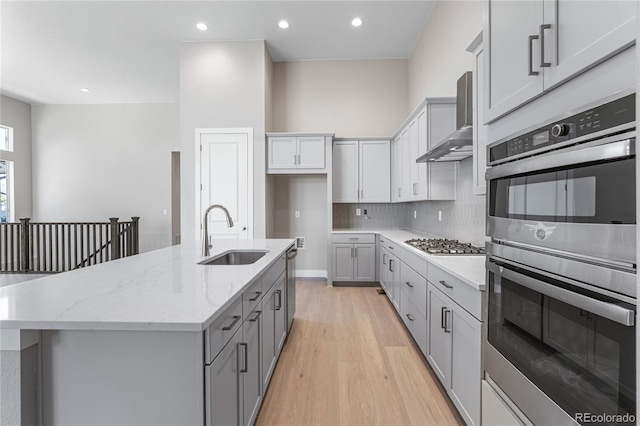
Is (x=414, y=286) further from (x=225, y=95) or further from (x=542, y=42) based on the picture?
(x=225, y=95)

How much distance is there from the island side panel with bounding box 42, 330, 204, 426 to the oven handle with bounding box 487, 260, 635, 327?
1.11 m

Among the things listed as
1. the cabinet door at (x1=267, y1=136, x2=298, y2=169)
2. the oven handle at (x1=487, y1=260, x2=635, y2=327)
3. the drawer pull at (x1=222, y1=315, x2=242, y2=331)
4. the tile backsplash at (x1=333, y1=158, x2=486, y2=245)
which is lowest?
the drawer pull at (x1=222, y1=315, x2=242, y2=331)

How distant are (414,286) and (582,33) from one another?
Answer: 2.11 metres

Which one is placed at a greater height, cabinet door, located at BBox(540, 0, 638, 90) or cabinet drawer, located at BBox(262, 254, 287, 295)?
cabinet door, located at BBox(540, 0, 638, 90)

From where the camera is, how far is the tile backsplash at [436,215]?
9.37ft

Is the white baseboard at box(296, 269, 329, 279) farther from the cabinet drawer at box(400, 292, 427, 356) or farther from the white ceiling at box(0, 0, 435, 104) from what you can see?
the white ceiling at box(0, 0, 435, 104)

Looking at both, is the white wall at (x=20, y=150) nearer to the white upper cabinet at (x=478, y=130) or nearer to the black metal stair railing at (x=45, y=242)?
the black metal stair railing at (x=45, y=242)

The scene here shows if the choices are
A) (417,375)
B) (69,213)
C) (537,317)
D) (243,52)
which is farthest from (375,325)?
(69,213)

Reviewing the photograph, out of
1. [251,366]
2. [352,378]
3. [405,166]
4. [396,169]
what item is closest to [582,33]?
[251,366]

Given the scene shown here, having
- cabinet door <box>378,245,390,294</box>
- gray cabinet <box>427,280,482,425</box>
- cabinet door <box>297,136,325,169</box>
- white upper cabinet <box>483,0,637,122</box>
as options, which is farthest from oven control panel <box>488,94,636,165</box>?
cabinet door <box>297,136,325,169</box>

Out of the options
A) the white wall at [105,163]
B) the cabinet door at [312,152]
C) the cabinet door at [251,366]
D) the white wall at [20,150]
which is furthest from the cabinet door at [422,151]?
the white wall at [20,150]

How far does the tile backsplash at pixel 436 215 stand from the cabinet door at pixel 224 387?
2284mm

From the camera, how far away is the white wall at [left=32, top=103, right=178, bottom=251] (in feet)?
23.1

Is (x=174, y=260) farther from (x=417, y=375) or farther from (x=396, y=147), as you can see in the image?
(x=396, y=147)
